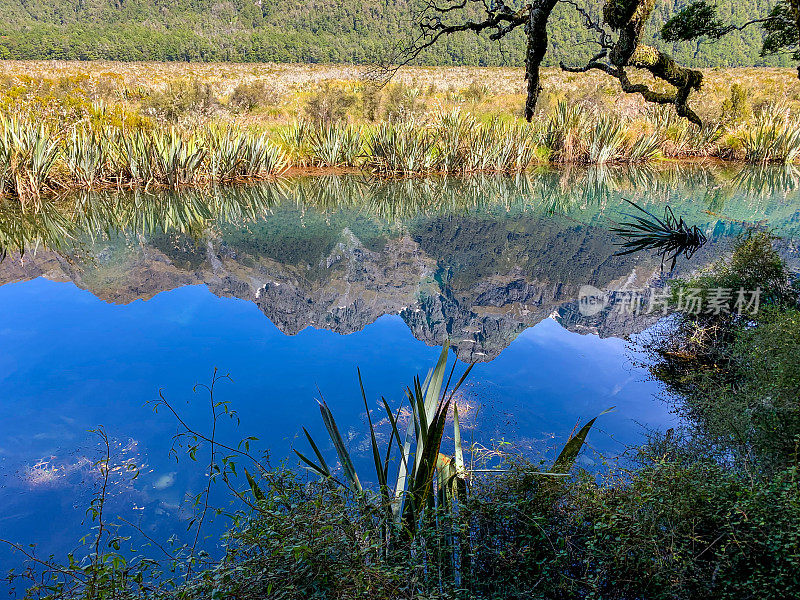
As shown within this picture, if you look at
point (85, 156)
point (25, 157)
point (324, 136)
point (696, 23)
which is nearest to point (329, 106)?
point (324, 136)

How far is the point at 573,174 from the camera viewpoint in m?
15.0

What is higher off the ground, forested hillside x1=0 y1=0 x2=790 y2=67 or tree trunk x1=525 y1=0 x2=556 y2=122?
forested hillside x1=0 y1=0 x2=790 y2=67

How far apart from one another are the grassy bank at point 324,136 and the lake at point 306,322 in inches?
38.9

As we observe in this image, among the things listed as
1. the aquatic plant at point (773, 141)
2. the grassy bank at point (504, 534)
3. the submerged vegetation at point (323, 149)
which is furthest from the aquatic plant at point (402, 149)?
the grassy bank at point (504, 534)

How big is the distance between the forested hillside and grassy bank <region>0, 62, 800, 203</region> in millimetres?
43387

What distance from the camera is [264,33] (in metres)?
85.2

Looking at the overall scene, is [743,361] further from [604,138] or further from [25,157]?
[604,138]

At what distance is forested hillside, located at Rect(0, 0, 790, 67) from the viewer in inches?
2714

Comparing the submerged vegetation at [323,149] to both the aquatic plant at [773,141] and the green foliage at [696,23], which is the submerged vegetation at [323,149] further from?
the green foliage at [696,23]

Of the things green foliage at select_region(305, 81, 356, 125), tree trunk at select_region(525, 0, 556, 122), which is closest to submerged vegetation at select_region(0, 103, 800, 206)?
green foliage at select_region(305, 81, 356, 125)

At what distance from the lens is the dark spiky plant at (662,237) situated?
8367 millimetres

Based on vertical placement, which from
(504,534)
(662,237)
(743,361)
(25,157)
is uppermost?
(25,157)

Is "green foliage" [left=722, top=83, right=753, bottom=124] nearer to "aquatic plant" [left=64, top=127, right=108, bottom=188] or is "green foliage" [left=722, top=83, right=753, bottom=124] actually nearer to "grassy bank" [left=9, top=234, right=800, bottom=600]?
"aquatic plant" [left=64, top=127, right=108, bottom=188]

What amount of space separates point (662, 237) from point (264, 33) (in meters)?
88.5
